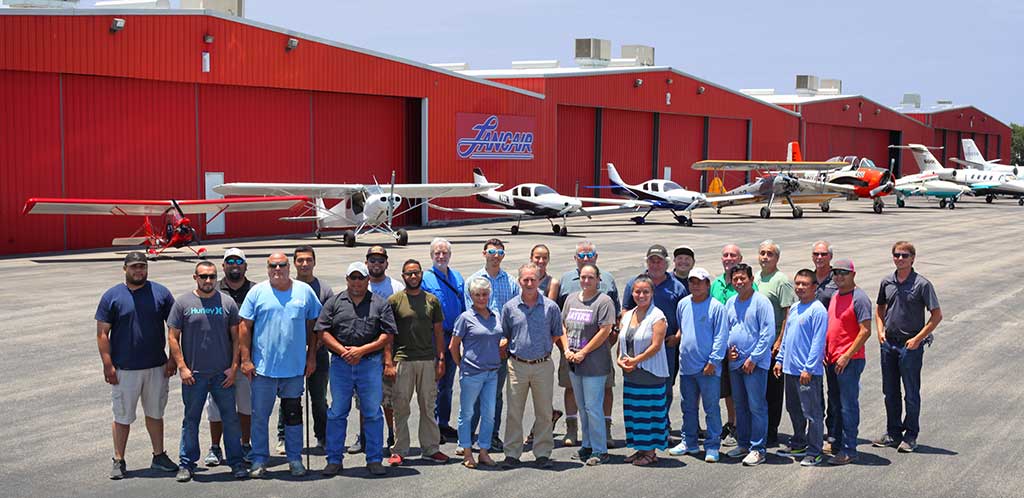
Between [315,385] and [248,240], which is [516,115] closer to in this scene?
[248,240]

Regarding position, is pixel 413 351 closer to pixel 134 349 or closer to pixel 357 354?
pixel 357 354

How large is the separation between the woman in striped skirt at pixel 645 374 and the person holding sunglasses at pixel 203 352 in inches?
116

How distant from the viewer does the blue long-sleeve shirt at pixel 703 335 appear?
8.02 metres

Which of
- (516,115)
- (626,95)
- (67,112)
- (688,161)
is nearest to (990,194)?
(688,161)

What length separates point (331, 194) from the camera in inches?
1256

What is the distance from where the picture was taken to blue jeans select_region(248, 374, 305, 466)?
7617mm

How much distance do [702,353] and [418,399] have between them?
2.27 metres

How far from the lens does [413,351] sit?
8016mm

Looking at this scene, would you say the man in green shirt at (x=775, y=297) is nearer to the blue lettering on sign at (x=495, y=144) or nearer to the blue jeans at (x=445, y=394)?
the blue jeans at (x=445, y=394)

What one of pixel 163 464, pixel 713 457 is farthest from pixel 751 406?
pixel 163 464

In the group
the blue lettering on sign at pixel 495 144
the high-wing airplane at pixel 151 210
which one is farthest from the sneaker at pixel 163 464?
the blue lettering on sign at pixel 495 144

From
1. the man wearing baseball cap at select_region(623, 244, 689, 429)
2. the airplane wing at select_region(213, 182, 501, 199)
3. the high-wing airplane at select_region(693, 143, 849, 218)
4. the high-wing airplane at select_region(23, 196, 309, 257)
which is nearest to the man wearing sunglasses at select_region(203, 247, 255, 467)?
the man wearing baseball cap at select_region(623, 244, 689, 429)

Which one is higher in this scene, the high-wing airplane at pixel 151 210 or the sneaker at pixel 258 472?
the high-wing airplane at pixel 151 210

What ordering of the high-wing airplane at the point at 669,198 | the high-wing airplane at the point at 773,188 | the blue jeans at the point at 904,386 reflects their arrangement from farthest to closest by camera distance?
1. the high-wing airplane at the point at 773,188
2. the high-wing airplane at the point at 669,198
3. the blue jeans at the point at 904,386
